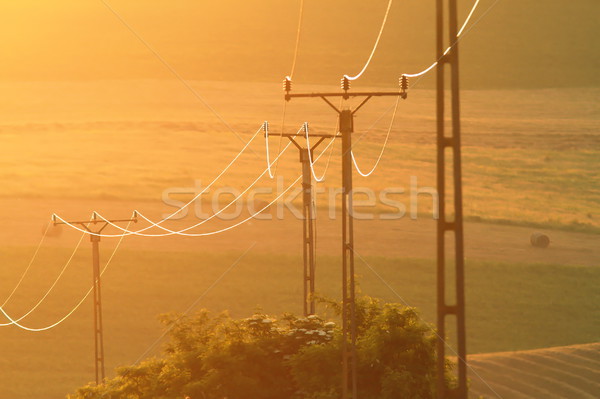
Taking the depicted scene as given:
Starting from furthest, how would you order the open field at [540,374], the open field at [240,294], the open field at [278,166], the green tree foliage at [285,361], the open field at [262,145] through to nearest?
1. the open field at [262,145]
2. the open field at [278,166]
3. the open field at [240,294]
4. the open field at [540,374]
5. the green tree foliage at [285,361]

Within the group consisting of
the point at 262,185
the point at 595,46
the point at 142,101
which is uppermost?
the point at 595,46

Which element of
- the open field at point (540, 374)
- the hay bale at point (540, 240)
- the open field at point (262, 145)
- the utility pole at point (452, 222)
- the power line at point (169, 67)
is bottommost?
the open field at point (540, 374)

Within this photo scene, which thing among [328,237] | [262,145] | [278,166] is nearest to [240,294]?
[328,237]

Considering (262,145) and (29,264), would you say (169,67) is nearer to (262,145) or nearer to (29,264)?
(262,145)

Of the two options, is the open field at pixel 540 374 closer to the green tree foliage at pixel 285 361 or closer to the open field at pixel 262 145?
the green tree foliage at pixel 285 361

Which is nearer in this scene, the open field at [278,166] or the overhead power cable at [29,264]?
the open field at [278,166]

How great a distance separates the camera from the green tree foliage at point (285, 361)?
107 ft

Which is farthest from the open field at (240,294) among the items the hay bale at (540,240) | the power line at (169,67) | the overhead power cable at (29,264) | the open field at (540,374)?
the power line at (169,67)

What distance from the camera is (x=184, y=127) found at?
120750 mm

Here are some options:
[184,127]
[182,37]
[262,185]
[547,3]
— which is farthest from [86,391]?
[547,3]

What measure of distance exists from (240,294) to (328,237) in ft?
42.7

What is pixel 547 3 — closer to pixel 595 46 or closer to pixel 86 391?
pixel 595 46

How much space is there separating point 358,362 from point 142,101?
344 ft

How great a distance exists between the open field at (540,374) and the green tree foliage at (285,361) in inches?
541
